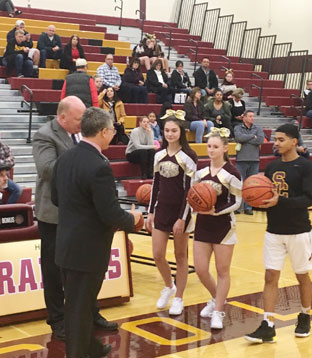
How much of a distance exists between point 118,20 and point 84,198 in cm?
1676

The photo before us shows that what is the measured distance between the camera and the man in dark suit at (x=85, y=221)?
13.4 feet

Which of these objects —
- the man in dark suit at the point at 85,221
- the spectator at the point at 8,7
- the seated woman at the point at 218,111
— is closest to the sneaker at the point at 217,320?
the man in dark suit at the point at 85,221

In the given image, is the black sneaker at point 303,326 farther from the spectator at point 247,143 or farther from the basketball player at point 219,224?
the spectator at point 247,143

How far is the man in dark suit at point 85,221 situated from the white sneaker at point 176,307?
1.83 m

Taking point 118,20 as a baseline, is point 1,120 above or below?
below

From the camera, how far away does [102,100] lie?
489 inches

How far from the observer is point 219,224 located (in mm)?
5703

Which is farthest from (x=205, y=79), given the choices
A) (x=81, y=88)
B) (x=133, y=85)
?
(x=81, y=88)

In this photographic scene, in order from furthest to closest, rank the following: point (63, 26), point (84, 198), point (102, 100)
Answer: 1. point (63, 26)
2. point (102, 100)
3. point (84, 198)

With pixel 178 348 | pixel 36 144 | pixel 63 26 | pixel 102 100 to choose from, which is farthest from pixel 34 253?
pixel 63 26

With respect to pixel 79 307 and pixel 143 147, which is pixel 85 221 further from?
pixel 143 147

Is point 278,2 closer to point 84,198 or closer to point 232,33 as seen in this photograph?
point 232,33

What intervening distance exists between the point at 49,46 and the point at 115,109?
3.03 m

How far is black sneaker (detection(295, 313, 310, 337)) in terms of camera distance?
5.50 metres
